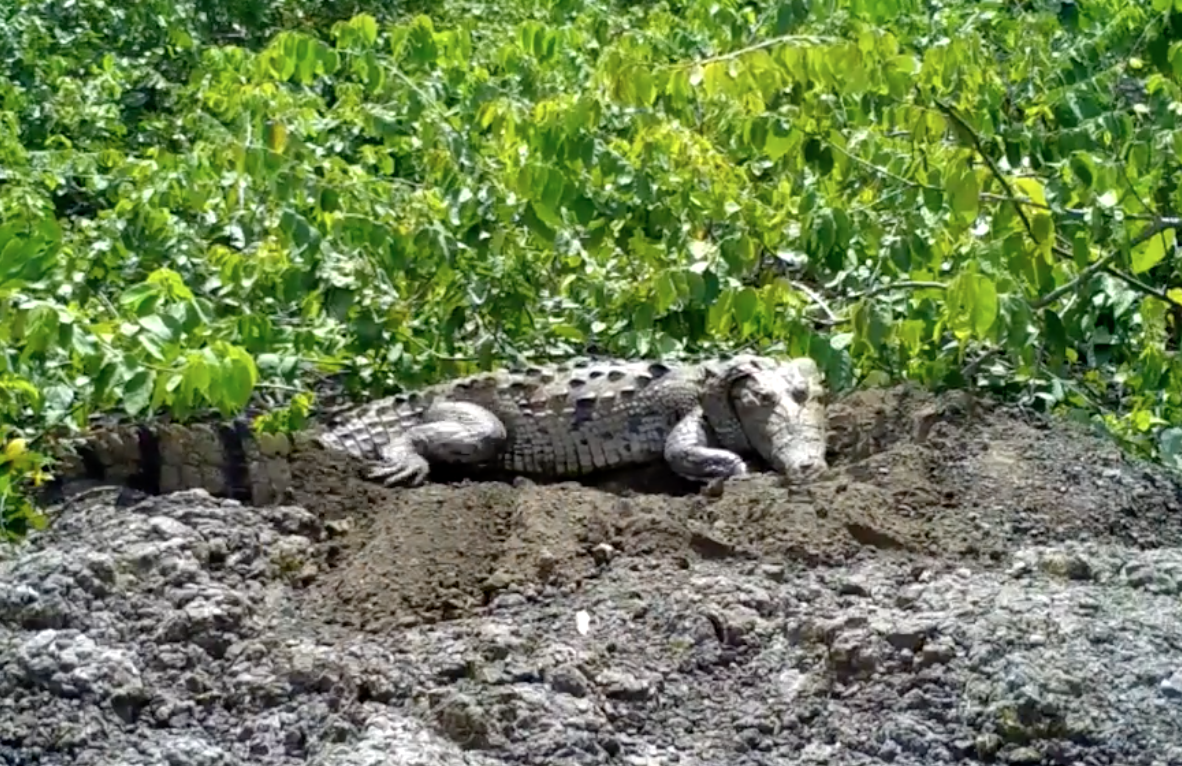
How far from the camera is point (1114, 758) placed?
104 inches

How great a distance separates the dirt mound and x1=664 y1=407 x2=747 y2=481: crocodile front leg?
1.93 feet

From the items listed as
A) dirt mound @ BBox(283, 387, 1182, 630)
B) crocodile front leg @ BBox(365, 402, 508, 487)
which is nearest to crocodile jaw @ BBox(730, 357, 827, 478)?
dirt mound @ BBox(283, 387, 1182, 630)

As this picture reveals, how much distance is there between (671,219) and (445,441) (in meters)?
0.99

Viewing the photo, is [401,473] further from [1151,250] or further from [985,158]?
[1151,250]

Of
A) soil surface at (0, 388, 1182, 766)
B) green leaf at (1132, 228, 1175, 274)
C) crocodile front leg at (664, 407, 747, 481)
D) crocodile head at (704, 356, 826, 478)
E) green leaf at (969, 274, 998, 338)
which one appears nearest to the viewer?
soil surface at (0, 388, 1182, 766)

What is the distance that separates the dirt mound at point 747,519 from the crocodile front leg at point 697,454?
0.59 metres

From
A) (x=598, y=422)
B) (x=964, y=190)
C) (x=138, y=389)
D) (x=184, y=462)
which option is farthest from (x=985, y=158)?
(x=138, y=389)

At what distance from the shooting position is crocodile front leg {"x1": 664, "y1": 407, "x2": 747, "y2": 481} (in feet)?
16.2

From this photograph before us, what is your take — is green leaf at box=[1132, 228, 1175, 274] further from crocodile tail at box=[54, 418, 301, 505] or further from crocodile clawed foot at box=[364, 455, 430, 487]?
crocodile tail at box=[54, 418, 301, 505]

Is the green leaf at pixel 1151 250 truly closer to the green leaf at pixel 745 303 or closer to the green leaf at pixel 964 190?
the green leaf at pixel 964 190

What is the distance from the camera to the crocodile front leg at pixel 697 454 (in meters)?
4.95

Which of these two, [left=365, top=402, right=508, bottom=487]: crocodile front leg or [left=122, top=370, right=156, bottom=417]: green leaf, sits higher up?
[left=122, top=370, right=156, bottom=417]: green leaf

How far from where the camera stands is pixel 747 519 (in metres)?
3.75

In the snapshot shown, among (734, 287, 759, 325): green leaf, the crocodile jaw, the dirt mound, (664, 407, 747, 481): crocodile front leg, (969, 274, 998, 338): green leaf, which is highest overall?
(969, 274, 998, 338): green leaf
